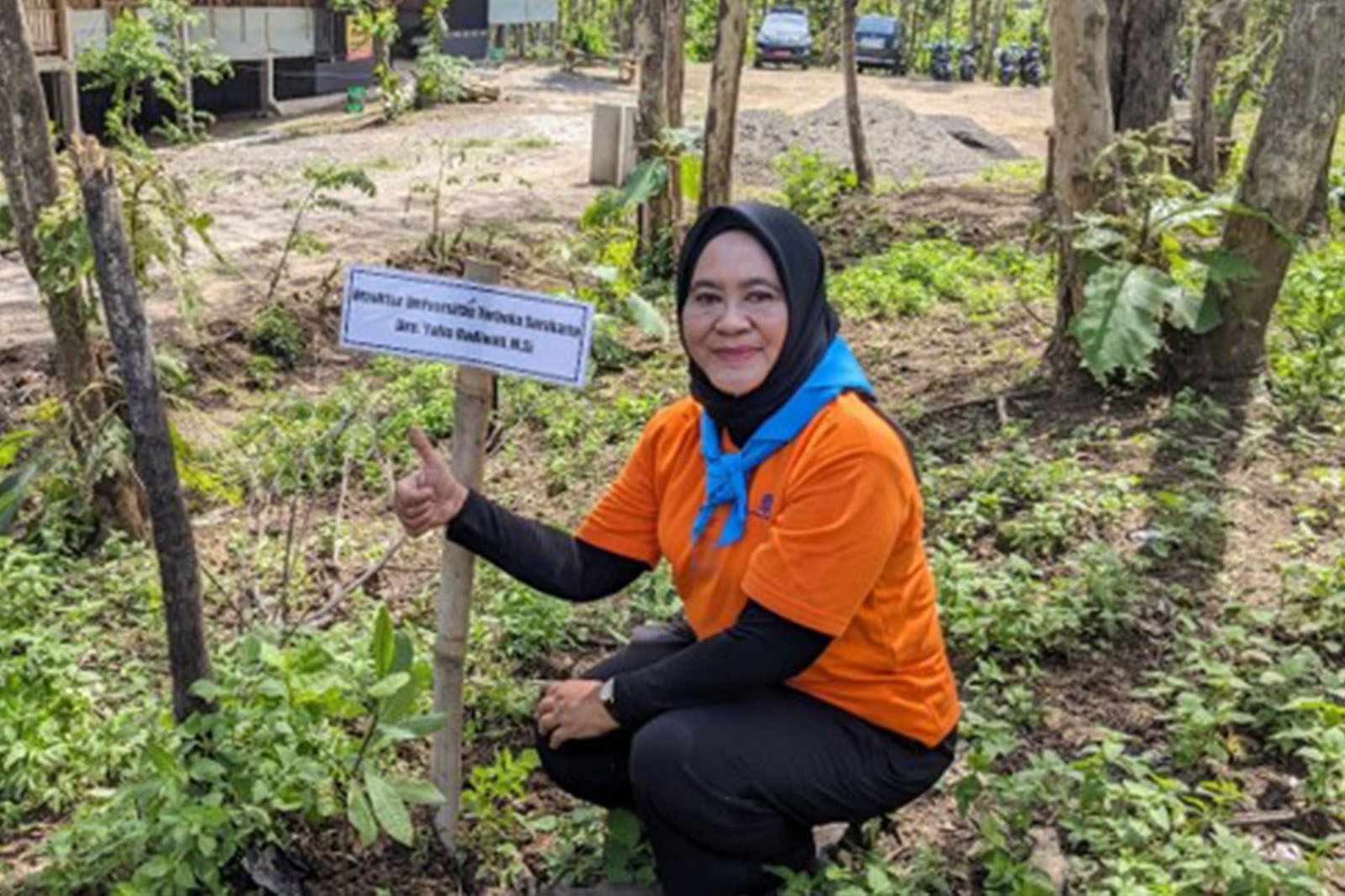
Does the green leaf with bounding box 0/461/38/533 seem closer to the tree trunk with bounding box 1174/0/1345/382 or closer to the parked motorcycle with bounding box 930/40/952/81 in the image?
the tree trunk with bounding box 1174/0/1345/382

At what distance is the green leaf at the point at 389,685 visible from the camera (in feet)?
8.62

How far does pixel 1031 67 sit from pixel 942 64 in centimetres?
229

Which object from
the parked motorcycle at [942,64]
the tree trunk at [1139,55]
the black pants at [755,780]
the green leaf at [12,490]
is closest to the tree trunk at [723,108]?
the tree trunk at [1139,55]

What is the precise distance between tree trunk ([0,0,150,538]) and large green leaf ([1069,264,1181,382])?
11.6 ft

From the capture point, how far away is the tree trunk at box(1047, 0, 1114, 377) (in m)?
5.69

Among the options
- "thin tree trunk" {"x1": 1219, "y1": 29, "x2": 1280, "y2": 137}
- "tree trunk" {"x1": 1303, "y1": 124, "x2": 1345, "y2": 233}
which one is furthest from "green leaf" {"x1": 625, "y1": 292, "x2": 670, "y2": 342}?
"thin tree trunk" {"x1": 1219, "y1": 29, "x2": 1280, "y2": 137}

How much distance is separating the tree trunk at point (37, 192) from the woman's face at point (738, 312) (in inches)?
95.4

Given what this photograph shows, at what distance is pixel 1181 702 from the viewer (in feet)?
11.1

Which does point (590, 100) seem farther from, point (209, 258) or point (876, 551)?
point (876, 551)

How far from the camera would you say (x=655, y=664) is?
9.53ft

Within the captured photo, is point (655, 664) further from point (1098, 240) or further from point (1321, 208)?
point (1321, 208)

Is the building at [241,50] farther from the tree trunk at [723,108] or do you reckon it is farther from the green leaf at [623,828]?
the green leaf at [623,828]

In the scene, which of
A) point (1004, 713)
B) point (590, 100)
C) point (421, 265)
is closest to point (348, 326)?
point (1004, 713)

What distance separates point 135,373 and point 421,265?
23.3 feet
